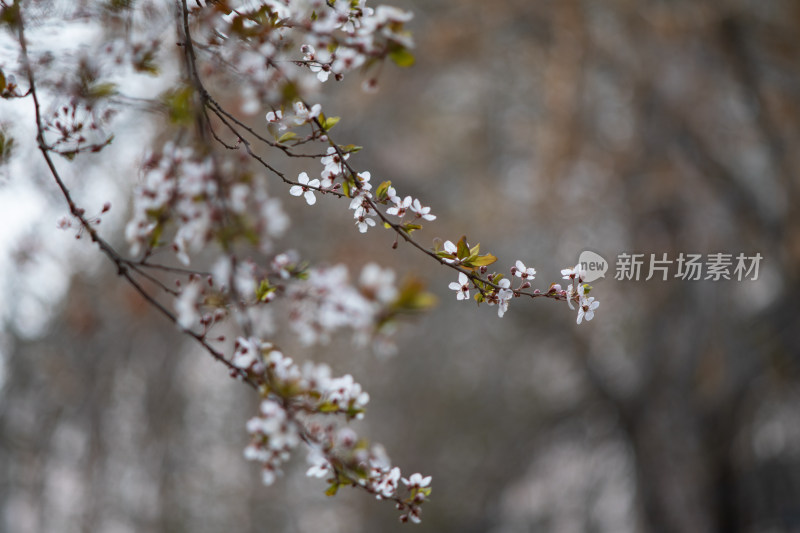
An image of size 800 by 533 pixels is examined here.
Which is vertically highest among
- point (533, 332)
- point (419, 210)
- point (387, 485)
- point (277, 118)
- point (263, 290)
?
point (533, 332)

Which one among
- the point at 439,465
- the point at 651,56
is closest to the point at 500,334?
the point at 439,465

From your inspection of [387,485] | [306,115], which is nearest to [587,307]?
[387,485]

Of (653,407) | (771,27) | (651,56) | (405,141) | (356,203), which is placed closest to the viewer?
(356,203)

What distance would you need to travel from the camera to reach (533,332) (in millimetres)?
4852

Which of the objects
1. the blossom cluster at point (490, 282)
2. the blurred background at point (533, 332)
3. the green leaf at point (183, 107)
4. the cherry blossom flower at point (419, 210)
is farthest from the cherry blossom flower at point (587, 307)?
the blurred background at point (533, 332)

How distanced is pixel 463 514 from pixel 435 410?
2.49ft

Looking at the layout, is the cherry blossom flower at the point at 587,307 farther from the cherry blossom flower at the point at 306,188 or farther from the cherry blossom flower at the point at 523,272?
the cherry blossom flower at the point at 306,188

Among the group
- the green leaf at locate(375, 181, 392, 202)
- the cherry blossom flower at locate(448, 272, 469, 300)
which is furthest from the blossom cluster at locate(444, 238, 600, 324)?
the green leaf at locate(375, 181, 392, 202)

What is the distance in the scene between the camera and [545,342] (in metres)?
5.04

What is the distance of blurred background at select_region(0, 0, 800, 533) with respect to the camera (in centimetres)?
402

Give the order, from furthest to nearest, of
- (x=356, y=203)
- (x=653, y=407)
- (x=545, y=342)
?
(x=545, y=342) → (x=653, y=407) → (x=356, y=203)

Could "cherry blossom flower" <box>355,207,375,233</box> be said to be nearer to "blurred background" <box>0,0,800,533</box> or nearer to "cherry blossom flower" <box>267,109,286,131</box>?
"cherry blossom flower" <box>267,109,286,131</box>

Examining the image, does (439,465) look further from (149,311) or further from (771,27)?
(771,27)

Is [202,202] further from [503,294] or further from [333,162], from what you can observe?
[503,294]
